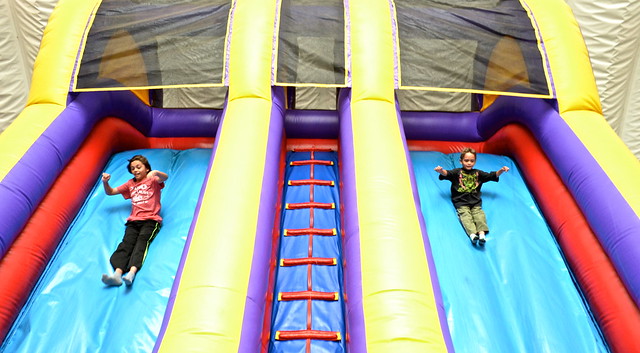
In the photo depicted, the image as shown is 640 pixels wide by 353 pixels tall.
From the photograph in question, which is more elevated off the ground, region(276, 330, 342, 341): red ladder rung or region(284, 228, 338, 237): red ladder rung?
region(284, 228, 338, 237): red ladder rung

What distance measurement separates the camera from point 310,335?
7.50 ft

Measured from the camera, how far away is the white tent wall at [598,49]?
4141 millimetres

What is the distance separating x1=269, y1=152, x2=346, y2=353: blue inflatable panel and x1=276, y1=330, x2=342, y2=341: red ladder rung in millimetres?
14

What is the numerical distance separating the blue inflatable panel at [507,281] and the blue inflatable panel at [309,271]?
1.81 feet

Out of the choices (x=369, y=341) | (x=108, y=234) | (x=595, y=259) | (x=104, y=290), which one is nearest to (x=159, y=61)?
(x=108, y=234)

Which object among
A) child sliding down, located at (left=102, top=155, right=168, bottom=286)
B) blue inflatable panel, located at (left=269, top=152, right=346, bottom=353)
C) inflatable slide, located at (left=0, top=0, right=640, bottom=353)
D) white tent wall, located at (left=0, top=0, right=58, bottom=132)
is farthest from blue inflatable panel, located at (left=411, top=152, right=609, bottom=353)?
white tent wall, located at (left=0, top=0, right=58, bottom=132)

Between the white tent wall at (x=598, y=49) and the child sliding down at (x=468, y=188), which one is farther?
the white tent wall at (x=598, y=49)

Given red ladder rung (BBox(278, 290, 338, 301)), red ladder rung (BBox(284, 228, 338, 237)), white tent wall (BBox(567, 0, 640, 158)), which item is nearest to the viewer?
red ladder rung (BBox(278, 290, 338, 301))

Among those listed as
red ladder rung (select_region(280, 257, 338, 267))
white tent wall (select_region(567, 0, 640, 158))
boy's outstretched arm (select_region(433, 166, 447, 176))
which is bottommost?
red ladder rung (select_region(280, 257, 338, 267))

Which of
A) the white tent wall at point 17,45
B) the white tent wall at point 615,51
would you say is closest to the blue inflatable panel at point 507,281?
the white tent wall at point 615,51

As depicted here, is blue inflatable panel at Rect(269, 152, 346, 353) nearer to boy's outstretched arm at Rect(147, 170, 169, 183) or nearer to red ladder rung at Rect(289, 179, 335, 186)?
red ladder rung at Rect(289, 179, 335, 186)

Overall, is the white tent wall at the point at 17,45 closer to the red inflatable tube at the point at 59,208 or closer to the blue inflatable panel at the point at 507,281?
the red inflatable tube at the point at 59,208

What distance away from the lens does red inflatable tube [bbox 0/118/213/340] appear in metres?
2.34

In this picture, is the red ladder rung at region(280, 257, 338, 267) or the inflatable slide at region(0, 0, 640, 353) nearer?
the inflatable slide at region(0, 0, 640, 353)
